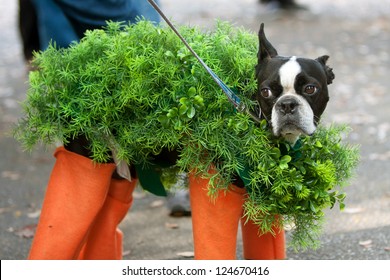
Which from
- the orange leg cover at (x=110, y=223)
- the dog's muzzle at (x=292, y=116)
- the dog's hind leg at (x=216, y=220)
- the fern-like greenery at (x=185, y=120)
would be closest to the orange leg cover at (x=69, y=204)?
the fern-like greenery at (x=185, y=120)

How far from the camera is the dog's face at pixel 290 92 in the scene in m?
3.10

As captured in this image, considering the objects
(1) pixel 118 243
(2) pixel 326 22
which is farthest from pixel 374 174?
(2) pixel 326 22

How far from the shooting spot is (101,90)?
10.9ft

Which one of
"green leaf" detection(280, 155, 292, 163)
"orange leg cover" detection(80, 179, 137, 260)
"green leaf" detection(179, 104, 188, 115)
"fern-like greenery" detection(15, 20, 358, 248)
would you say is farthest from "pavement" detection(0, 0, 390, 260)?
"green leaf" detection(280, 155, 292, 163)

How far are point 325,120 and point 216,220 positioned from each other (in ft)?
15.2

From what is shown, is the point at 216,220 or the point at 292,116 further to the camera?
the point at 216,220

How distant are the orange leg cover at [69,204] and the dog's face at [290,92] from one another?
838 millimetres

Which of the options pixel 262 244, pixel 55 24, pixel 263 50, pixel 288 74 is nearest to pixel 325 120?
pixel 55 24

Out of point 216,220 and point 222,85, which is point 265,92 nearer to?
point 222,85

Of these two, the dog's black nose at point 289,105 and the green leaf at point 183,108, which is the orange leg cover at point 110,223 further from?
the dog's black nose at point 289,105

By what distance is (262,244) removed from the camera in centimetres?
371

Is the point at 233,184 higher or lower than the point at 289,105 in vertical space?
lower

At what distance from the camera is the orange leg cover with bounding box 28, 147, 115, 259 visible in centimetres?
350

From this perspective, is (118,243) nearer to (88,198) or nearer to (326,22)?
(88,198)
